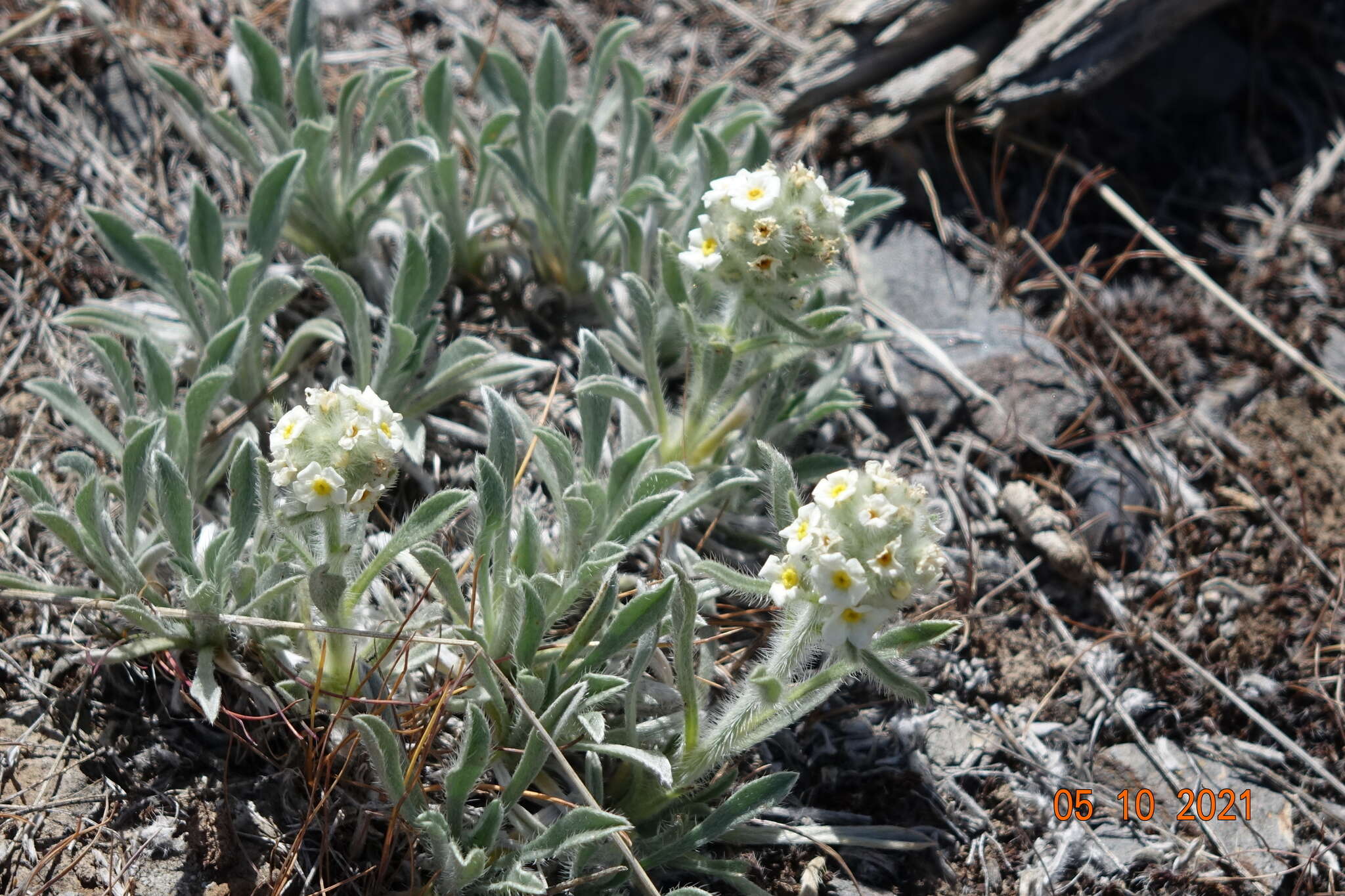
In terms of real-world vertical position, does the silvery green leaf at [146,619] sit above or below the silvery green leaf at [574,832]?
above

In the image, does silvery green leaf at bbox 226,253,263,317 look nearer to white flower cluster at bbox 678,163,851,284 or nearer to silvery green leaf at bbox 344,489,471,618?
silvery green leaf at bbox 344,489,471,618

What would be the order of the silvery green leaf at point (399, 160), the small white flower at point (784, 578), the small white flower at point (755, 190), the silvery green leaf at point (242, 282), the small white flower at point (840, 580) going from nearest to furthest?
the small white flower at point (840, 580) < the small white flower at point (784, 578) < the small white flower at point (755, 190) < the silvery green leaf at point (242, 282) < the silvery green leaf at point (399, 160)

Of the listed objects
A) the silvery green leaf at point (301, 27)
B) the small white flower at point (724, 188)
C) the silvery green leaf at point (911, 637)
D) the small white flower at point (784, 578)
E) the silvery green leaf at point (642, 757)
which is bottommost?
the silvery green leaf at point (642, 757)

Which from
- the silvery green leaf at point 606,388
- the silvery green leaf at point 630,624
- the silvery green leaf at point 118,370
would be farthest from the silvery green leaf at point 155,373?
the silvery green leaf at point 630,624

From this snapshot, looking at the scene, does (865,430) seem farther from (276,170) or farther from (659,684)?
(276,170)

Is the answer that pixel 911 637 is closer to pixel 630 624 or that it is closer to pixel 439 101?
pixel 630 624

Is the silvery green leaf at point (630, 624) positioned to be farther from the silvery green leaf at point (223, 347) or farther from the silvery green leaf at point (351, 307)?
the silvery green leaf at point (223, 347)
